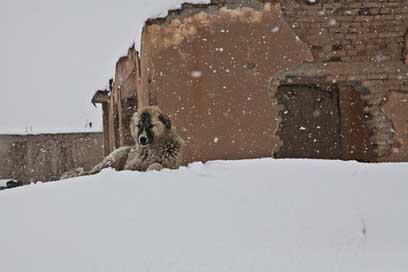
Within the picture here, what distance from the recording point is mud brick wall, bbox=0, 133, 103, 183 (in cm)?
2475

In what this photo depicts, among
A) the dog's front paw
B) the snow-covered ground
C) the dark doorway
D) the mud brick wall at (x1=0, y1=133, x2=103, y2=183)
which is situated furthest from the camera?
the mud brick wall at (x1=0, y1=133, x2=103, y2=183)

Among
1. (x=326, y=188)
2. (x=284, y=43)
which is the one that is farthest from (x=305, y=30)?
(x=326, y=188)

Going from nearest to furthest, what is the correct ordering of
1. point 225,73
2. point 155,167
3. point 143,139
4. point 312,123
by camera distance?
point 155,167
point 143,139
point 225,73
point 312,123

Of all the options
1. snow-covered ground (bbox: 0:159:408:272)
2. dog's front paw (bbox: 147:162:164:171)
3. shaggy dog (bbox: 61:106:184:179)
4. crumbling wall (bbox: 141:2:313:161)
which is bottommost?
snow-covered ground (bbox: 0:159:408:272)

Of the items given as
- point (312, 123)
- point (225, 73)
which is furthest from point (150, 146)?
point (312, 123)

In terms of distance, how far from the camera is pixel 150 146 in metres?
4.92

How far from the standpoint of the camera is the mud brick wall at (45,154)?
2475 centimetres

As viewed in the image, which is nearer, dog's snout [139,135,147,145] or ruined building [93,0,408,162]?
dog's snout [139,135,147,145]

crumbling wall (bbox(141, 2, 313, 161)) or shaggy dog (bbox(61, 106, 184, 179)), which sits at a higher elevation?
crumbling wall (bbox(141, 2, 313, 161))

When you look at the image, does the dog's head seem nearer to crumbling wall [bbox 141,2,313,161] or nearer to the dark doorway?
crumbling wall [bbox 141,2,313,161]

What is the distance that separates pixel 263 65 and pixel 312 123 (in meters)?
1.15

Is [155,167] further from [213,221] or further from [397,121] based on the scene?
[397,121]

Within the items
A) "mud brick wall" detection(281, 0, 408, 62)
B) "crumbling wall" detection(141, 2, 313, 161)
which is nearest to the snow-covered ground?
"crumbling wall" detection(141, 2, 313, 161)

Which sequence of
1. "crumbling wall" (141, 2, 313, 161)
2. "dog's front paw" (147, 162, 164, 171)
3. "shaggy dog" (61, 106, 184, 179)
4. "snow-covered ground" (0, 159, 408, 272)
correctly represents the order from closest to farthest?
"snow-covered ground" (0, 159, 408, 272), "dog's front paw" (147, 162, 164, 171), "shaggy dog" (61, 106, 184, 179), "crumbling wall" (141, 2, 313, 161)
